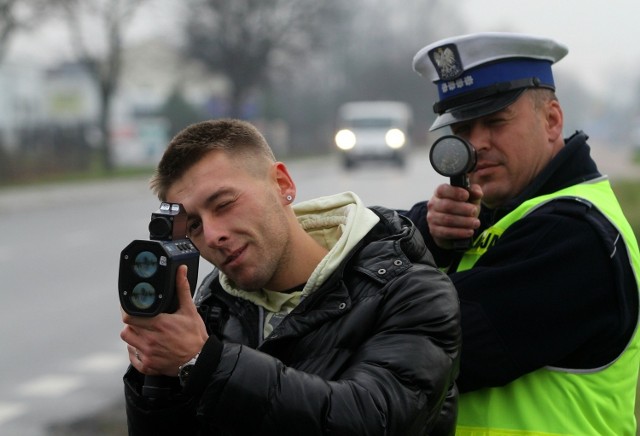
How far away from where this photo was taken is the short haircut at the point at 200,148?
2283 millimetres

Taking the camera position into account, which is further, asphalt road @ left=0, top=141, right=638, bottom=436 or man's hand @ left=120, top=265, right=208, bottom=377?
asphalt road @ left=0, top=141, right=638, bottom=436

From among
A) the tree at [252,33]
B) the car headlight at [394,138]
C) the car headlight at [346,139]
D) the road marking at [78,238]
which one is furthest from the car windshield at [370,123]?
the road marking at [78,238]

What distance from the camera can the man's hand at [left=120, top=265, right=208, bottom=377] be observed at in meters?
1.87

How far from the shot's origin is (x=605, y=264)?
2.42 metres

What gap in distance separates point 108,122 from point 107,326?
32.3 meters

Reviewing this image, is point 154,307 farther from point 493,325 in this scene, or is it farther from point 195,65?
point 195,65

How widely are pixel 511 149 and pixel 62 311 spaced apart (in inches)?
326

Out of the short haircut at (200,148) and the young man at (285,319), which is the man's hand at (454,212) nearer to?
the young man at (285,319)

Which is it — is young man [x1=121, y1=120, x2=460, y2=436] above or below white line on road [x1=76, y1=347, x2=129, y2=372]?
above

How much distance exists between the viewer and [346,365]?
6.83 feet

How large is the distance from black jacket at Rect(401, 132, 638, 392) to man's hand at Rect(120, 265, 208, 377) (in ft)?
2.38

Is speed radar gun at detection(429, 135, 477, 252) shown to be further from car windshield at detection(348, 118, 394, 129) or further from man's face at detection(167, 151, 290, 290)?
car windshield at detection(348, 118, 394, 129)

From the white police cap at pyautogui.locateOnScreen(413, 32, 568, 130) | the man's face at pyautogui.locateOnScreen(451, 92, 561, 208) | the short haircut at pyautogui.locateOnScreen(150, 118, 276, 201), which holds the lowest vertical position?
the man's face at pyautogui.locateOnScreen(451, 92, 561, 208)

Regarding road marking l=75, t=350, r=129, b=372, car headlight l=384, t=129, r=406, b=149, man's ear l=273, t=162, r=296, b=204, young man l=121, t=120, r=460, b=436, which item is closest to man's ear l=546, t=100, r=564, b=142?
young man l=121, t=120, r=460, b=436
